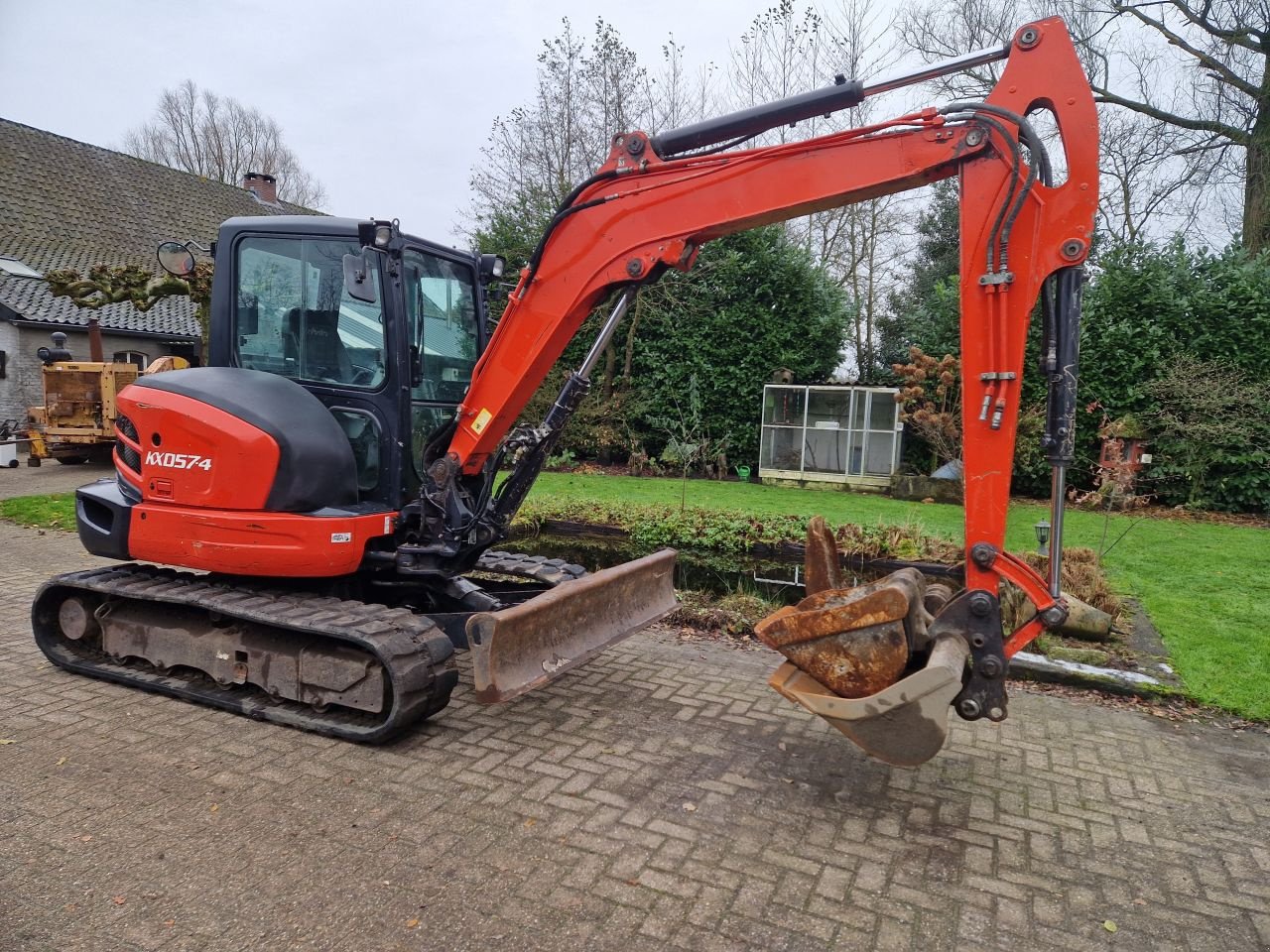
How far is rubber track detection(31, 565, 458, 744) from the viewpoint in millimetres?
3955

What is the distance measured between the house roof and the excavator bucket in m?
20.2

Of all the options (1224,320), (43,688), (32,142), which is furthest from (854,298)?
(32,142)

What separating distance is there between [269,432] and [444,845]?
227cm

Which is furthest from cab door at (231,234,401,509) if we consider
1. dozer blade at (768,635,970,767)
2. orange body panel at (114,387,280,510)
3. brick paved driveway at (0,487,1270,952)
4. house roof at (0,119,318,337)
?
house roof at (0,119,318,337)

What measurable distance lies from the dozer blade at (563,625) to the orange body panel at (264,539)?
98 centimetres

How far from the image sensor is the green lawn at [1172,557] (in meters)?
5.29

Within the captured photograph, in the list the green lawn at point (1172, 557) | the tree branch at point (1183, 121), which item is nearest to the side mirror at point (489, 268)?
the green lawn at point (1172, 557)

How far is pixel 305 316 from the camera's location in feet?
15.2

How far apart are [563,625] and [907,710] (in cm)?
192

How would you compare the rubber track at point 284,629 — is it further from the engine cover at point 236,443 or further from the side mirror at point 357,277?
the side mirror at point 357,277

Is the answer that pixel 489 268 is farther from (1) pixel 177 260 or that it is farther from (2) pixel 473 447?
(1) pixel 177 260

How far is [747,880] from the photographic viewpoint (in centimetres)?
298

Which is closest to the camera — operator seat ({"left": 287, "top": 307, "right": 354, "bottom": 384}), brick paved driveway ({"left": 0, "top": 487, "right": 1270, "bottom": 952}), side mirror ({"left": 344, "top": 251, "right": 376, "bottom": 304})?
brick paved driveway ({"left": 0, "top": 487, "right": 1270, "bottom": 952})

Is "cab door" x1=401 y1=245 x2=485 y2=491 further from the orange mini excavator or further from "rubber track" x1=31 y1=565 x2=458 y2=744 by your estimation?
"rubber track" x1=31 y1=565 x2=458 y2=744
